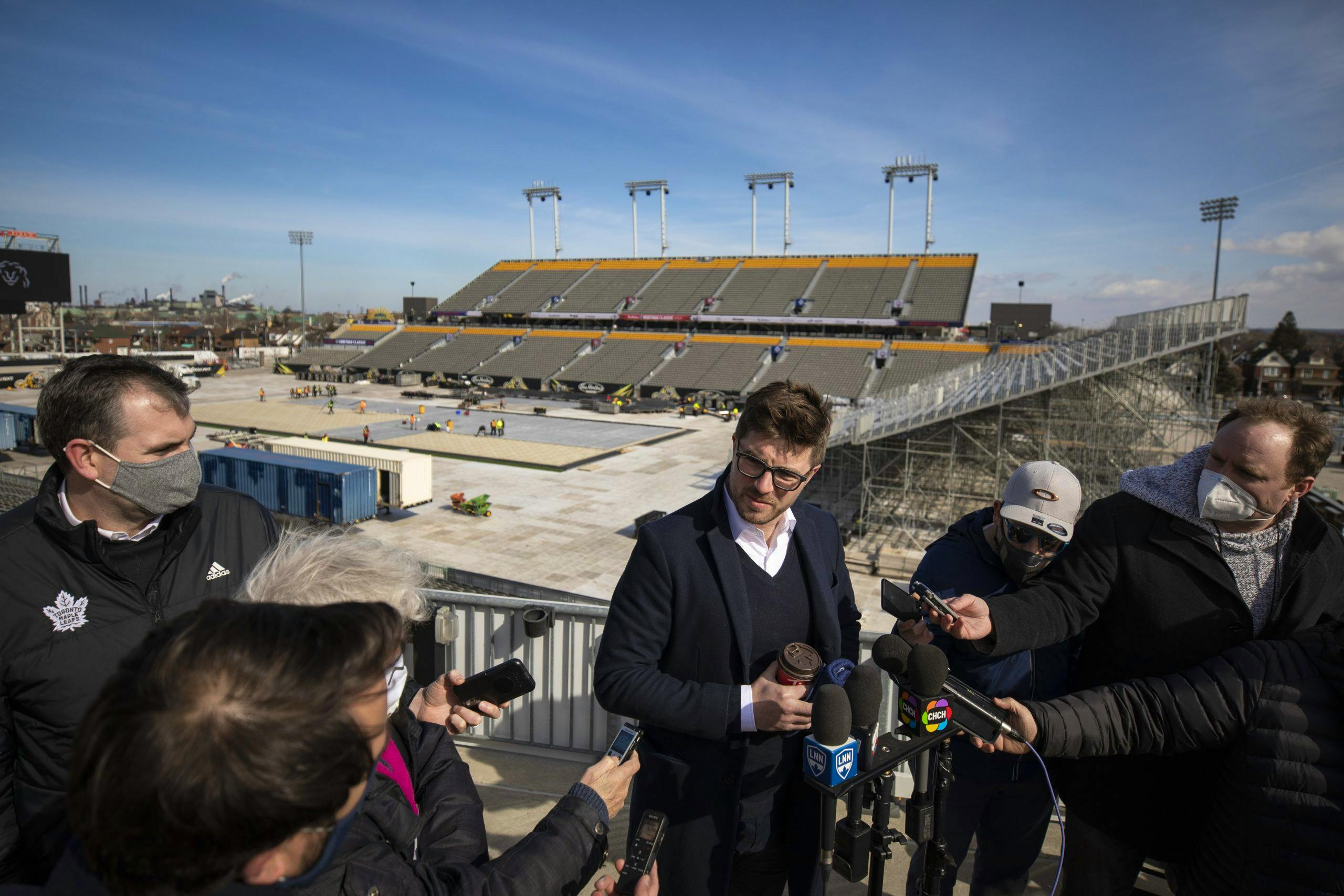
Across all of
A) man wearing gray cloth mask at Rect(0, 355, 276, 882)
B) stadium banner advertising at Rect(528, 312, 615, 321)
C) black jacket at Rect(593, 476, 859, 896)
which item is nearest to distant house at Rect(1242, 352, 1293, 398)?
stadium banner advertising at Rect(528, 312, 615, 321)

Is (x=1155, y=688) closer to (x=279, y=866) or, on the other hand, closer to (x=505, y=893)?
(x=505, y=893)

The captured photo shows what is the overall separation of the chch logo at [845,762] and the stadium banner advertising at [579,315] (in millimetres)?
55614

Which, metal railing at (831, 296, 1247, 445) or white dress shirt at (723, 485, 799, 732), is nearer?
white dress shirt at (723, 485, 799, 732)

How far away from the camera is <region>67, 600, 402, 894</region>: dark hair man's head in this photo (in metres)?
1.03

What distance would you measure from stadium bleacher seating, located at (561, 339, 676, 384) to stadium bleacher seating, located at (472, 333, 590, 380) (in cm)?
147

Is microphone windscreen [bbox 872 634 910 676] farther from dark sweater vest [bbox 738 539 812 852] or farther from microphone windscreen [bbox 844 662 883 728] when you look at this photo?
dark sweater vest [bbox 738 539 812 852]

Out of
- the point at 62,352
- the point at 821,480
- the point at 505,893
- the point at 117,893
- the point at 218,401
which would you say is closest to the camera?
the point at 117,893

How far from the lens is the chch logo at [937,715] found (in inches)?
87.3

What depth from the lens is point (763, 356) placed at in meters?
47.1

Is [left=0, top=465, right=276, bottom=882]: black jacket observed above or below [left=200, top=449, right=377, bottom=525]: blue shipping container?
above

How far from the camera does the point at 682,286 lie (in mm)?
58250

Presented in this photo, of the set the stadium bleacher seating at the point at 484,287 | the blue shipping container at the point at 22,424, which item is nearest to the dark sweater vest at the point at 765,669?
the blue shipping container at the point at 22,424

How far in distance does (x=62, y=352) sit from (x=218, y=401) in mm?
31058

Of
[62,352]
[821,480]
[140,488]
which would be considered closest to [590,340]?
[821,480]
